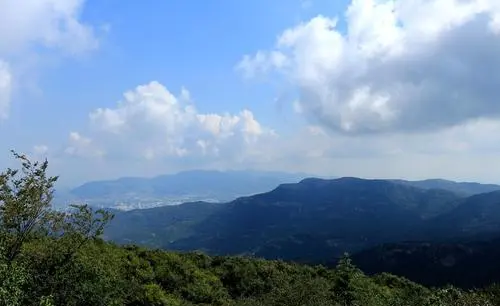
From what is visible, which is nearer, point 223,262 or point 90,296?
point 90,296

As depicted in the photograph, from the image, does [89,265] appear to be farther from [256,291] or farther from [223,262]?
[223,262]

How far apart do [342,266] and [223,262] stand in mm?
A: 15866

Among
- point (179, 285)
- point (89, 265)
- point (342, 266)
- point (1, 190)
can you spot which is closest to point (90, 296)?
point (89, 265)

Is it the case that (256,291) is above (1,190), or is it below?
below

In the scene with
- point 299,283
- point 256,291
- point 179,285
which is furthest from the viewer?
point 256,291

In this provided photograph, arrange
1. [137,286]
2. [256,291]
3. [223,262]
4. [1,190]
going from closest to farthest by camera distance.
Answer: [1,190]
[137,286]
[256,291]
[223,262]

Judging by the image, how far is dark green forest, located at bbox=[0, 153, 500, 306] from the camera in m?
29.5

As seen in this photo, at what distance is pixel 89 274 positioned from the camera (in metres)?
32.3

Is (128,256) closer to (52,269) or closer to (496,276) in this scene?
(52,269)

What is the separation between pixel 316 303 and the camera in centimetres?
3441

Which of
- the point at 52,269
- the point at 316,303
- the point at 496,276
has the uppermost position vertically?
the point at 52,269

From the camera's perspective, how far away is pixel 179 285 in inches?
1987

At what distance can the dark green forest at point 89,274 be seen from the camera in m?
29.5

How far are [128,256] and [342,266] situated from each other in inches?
1107
